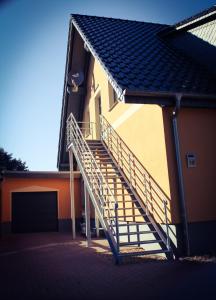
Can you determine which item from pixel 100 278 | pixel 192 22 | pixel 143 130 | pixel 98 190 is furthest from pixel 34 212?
pixel 192 22

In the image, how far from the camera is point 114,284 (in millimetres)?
5258

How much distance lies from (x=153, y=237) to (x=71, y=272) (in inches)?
104

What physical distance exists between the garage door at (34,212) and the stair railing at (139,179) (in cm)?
577

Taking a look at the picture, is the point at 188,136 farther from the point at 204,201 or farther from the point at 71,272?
the point at 71,272

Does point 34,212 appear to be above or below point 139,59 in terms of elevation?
below

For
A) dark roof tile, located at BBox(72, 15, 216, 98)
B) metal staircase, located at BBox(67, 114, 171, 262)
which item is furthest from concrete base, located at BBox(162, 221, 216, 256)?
dark roof tile, located at BBox(72, 15, 216, 98)

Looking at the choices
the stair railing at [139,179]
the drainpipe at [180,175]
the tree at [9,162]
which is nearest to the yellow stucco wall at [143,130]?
the stair railing at [139,179]

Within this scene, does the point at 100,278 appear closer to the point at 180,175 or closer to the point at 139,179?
the point at 180,175

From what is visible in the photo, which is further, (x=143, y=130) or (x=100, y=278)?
(x=143, y=130)

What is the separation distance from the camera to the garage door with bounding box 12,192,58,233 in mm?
15438

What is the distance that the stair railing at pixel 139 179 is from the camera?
25.8ft

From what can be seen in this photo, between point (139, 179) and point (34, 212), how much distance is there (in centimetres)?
827

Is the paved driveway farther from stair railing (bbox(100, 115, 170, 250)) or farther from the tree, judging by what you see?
the tree

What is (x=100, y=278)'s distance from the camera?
18.8 feet
